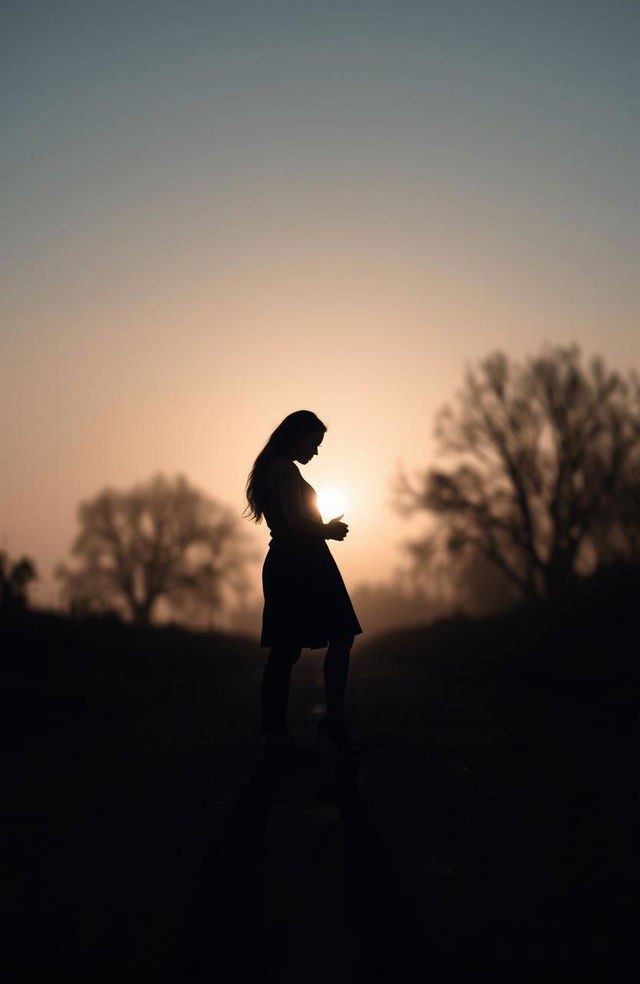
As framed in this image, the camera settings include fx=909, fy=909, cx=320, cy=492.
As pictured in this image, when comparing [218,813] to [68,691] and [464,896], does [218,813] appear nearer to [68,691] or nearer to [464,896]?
[464,896]

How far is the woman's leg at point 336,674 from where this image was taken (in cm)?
516

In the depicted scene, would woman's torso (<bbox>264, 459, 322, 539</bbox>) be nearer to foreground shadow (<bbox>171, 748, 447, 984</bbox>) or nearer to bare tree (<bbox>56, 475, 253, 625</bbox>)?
foreground shadow (<bbox>171, 748, 447, 984</bbox>)

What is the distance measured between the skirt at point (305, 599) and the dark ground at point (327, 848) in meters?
0.73

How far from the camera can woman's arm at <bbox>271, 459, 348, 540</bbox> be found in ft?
17.3

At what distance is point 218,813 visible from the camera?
12.3 feet

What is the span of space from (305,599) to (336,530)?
0.45 m

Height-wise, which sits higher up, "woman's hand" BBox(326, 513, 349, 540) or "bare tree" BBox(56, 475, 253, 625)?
"bare tree" BBox(56, 475, 253, 625)

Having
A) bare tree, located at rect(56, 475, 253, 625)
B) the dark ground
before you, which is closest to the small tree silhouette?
the dark ground

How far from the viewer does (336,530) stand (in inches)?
207

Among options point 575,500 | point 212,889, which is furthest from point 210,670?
point 575,500

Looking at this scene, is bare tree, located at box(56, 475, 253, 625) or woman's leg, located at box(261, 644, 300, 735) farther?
bare tree, located at box(56, 475, 253, 625)

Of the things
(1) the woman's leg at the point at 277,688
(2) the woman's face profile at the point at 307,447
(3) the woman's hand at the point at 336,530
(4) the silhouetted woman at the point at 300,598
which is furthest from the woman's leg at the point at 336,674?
(2) the woman's face profile at the point at 307,447

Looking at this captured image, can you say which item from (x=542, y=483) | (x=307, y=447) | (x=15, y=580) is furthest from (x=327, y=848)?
(x=542, y=483)

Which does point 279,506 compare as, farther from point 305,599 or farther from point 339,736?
point 339,736
